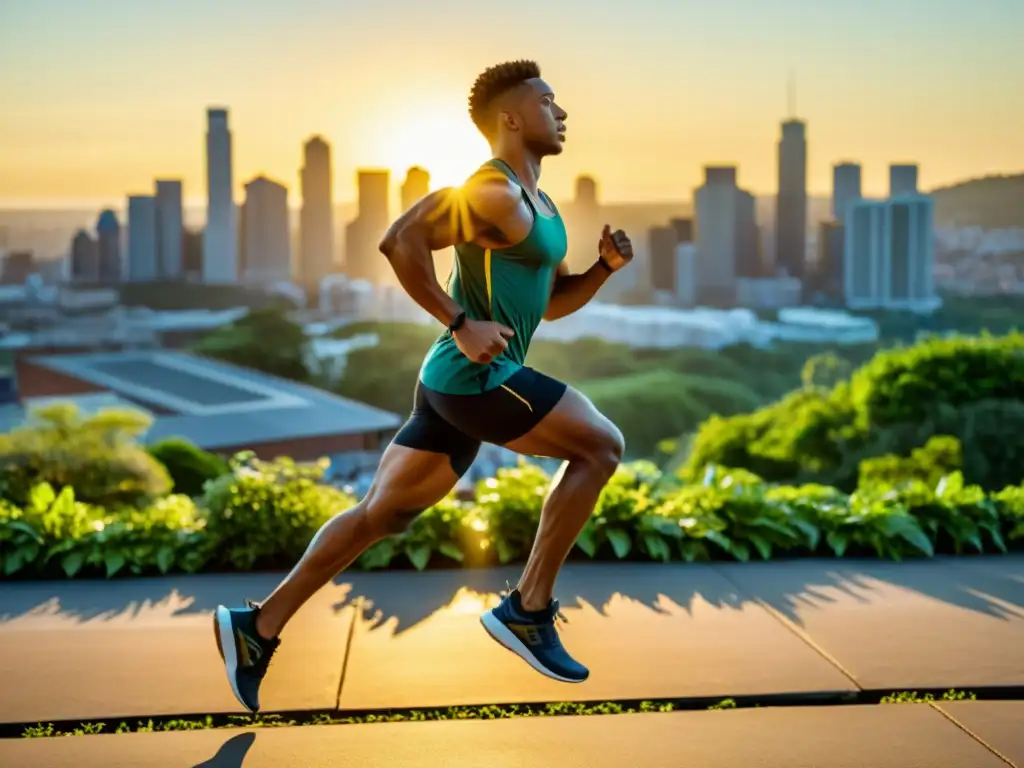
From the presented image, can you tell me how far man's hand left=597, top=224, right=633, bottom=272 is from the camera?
3.84 metres

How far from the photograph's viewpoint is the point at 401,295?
66.5m

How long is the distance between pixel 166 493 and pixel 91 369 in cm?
6622

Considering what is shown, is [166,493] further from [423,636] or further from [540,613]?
[540,613]

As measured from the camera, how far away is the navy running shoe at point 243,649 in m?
3.72

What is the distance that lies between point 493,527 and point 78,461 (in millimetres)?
3136

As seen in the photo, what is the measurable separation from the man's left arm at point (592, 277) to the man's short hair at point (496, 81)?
1.57ft

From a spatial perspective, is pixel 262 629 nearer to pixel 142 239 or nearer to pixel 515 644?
pixel 515 644

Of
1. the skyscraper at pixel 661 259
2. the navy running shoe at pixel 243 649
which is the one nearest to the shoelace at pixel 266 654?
the navy running shoe at pixel 243 649

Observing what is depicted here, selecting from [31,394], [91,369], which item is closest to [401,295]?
[91,369]

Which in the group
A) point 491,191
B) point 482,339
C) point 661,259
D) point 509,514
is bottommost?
point 509,514

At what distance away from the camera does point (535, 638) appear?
363 centimetres

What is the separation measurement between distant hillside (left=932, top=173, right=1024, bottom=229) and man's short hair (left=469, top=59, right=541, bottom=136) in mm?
53481

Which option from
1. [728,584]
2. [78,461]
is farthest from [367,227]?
[728,584]

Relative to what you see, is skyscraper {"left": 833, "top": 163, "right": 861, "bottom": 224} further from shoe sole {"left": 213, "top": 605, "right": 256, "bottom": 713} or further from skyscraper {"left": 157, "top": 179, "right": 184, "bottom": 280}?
shoe sole {"left": 213, "top": 605, "right": 256, "bottom": 713}
